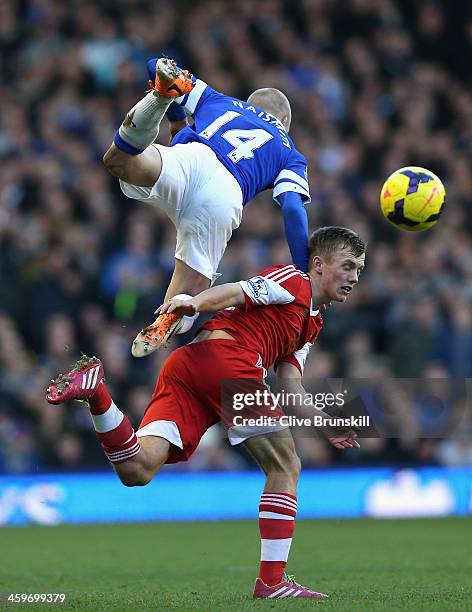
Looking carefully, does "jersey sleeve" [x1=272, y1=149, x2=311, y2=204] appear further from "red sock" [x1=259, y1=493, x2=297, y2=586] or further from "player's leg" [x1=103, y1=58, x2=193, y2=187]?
"red sock" [x1=259, y1=493, x2=297, y2=586]

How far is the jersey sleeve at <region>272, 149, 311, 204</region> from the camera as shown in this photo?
737cm

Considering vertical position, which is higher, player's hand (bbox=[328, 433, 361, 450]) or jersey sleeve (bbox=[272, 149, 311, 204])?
jersey sleeve (bbox=[272, 149, 311, 204])

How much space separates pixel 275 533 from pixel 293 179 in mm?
2311

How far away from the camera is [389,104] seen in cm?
1653

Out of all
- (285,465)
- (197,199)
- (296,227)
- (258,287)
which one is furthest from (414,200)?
(285,465)

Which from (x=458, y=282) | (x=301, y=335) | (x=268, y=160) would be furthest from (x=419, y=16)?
(x=301, y=335)

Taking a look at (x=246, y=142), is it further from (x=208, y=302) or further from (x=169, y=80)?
(x=208, y=302)

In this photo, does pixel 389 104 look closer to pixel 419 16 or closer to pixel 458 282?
pixel 419 16

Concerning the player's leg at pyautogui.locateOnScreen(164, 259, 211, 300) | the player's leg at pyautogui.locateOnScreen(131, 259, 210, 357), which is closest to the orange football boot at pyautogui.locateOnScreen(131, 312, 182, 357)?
the player's leg at pyautogui.locateOnScreen(131, 259, 210, 357)

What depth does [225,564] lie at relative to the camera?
8359mm

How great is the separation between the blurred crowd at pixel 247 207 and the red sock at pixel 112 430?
636 cm

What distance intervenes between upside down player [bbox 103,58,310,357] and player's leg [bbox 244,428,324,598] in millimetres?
772

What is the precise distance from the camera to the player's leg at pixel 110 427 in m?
5.72

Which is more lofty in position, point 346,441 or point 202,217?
point 202,217
